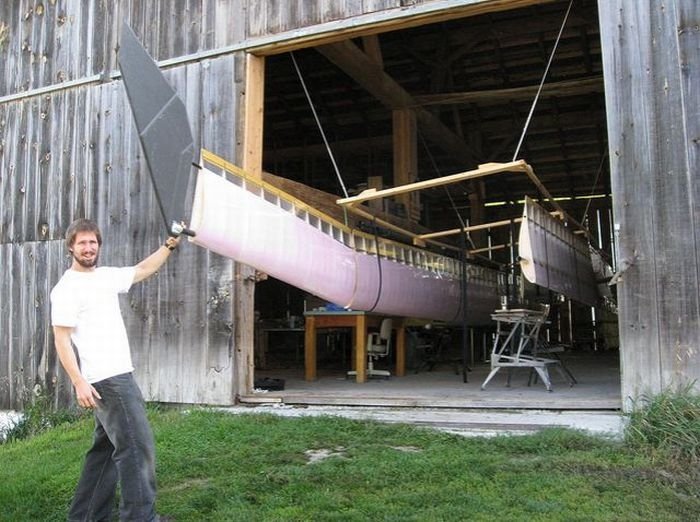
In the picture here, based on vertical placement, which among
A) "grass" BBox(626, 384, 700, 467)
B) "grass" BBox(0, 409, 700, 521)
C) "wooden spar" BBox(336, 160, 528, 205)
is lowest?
"grass" BBox(0, 409, 700, 521)

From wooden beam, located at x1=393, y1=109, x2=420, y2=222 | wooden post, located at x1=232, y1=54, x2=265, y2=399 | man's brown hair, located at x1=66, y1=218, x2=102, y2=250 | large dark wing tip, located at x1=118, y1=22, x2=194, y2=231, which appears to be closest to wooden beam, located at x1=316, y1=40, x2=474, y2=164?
wooden beam, located at x1=393, y1=109, x2=420, y2=222

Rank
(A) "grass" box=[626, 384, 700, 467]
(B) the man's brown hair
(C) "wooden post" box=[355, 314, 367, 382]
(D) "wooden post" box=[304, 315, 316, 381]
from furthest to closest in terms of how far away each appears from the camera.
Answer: (D) "wooden post" box=[304, 315, 316, 381] < (C) "wooden post" box=[355, 314, 367, 382] < (A) "grass" box=[626, 384, 700, 467] < (B) the man's brown hair

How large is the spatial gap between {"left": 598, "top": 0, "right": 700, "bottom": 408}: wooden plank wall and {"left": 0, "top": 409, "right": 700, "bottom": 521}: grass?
1023 mm

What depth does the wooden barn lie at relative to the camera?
183 inches

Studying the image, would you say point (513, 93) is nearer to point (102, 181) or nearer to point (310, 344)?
point (310, 344)

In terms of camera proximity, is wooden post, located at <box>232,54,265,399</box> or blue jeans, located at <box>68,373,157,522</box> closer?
blue jeans, located at <box>68,373,157,522</box>

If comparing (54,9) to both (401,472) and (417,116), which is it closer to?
(417,116)

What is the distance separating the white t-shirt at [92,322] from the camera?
9.13ft

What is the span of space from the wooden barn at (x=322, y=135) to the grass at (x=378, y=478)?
1163 millimetres

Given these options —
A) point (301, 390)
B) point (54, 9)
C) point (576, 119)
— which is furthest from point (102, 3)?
point (576, 119)

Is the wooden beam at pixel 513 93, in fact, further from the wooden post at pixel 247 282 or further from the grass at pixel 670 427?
the grass at pixel 670 427

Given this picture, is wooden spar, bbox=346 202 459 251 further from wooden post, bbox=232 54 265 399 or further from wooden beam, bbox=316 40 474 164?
wooden beam, bbox=316 40 474 164

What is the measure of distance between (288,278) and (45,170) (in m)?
3.74

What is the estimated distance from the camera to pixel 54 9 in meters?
7.43
